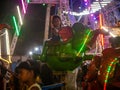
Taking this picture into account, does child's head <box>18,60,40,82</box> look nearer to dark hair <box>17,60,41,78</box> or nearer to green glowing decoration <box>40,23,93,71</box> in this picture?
dark hair <box>17,60,41,78</box>

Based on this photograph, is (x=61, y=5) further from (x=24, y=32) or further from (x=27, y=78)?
(x=24, y=32)

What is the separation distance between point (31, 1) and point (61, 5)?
143 inches

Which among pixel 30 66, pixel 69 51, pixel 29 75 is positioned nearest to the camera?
pixel 29 75

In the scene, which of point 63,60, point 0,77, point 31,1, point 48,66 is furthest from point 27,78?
point 31,1

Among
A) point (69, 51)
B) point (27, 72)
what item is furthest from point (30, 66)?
point (69, 51)

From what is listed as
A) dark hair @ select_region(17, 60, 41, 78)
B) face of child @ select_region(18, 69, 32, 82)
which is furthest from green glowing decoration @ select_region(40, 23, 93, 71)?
face of child @ select_region(18, 69, 32, 82)

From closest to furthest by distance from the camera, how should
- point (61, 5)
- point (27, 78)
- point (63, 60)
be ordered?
point (27, 78) < point (63, 60) < point (61, 5)

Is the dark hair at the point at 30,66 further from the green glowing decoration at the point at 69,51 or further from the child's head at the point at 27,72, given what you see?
the green glowing decoration at the point at 69,51

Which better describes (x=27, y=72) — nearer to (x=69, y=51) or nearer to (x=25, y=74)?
(x=25, y=74)

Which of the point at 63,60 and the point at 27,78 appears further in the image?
the point at 63,60

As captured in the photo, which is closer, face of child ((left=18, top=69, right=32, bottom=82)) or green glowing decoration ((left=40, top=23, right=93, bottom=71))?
face of child ((left=18, top=69, right=32, bottom=82))

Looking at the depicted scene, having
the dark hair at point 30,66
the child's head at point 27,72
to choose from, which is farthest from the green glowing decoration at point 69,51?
the child's head at point 27,72

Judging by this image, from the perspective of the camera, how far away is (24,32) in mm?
28094

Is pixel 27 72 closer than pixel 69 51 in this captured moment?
Yes
